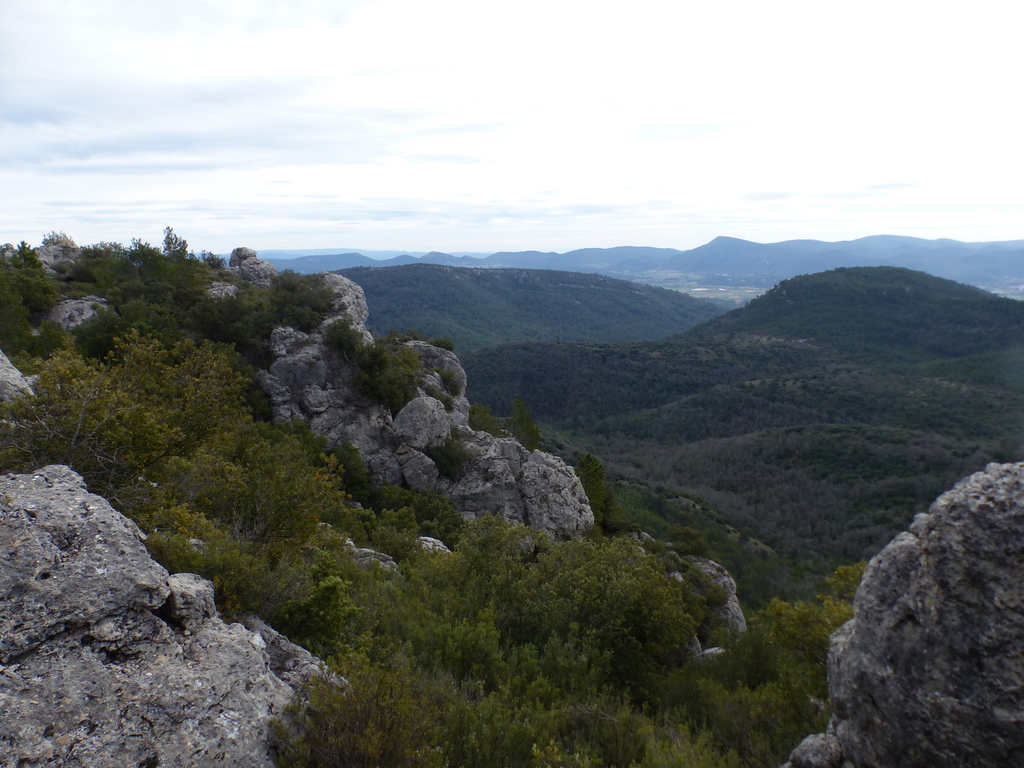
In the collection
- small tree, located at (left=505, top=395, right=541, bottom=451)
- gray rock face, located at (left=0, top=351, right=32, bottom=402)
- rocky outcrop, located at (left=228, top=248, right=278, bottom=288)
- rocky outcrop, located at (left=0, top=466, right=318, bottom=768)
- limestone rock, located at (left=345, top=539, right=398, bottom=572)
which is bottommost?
small tree, located at (left=505, top=395, right=541, bottom=451)

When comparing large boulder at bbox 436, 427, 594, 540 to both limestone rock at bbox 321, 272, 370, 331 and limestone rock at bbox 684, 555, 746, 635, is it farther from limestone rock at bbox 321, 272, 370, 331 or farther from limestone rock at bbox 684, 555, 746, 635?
limestone rock at bbox 321, 272, 370, 331

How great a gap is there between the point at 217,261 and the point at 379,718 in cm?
4312

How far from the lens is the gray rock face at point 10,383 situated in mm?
8844

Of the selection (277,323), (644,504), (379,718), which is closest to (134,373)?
(379,718)

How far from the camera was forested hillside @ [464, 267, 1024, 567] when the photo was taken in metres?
46.6

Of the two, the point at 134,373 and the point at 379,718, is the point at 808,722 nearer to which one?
the point at 379,718

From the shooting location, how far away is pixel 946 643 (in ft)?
15.6

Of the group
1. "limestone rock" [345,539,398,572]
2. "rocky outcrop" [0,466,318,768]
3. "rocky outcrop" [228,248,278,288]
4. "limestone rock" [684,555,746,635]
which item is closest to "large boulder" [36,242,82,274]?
"rocky outcrop" [228,248,278,288]

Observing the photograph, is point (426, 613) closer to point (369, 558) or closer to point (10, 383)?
point (369, 558)

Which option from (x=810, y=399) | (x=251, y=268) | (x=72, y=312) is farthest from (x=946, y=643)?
(x=810, y=399)

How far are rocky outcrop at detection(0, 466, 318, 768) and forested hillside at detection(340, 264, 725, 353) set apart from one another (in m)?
119

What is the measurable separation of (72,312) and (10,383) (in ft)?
65.7

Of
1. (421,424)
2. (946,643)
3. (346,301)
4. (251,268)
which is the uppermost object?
(251,268)

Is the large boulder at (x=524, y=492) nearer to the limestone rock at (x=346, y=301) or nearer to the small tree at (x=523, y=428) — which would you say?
the small tree at (x=523, y=428)
